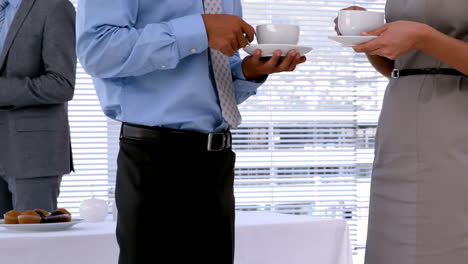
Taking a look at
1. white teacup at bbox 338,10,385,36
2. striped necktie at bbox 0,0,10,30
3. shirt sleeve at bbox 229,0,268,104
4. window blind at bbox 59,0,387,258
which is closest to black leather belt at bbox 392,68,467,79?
white teacup at bbox 338,10,385,36

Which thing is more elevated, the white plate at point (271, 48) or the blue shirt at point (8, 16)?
the blue shirt at point (8, 16)

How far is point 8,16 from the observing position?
2584 mm

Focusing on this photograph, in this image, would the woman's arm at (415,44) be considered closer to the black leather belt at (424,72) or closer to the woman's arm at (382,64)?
the black leather belt at (424,72)

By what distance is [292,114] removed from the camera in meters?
4.64

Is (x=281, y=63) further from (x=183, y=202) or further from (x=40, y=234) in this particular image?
(x=40, y=234)

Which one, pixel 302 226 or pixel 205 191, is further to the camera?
pixel 302 226

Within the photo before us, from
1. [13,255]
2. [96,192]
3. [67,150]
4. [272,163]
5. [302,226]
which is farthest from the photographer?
[272,163]

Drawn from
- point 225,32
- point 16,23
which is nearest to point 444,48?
point 225,32

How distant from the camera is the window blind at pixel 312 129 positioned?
4543 millimetres

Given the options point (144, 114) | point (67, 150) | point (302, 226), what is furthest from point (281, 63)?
point (67, 150)

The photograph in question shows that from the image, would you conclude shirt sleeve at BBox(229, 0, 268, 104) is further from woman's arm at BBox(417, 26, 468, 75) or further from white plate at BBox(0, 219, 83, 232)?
white plate at BBox(0, 219, 83, 232)

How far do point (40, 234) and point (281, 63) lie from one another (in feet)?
2.54

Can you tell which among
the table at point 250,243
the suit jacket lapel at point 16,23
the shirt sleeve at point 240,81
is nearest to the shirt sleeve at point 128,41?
the shirt sleeve at point 240,81

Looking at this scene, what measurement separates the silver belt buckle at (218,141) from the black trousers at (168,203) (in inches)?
0.5
